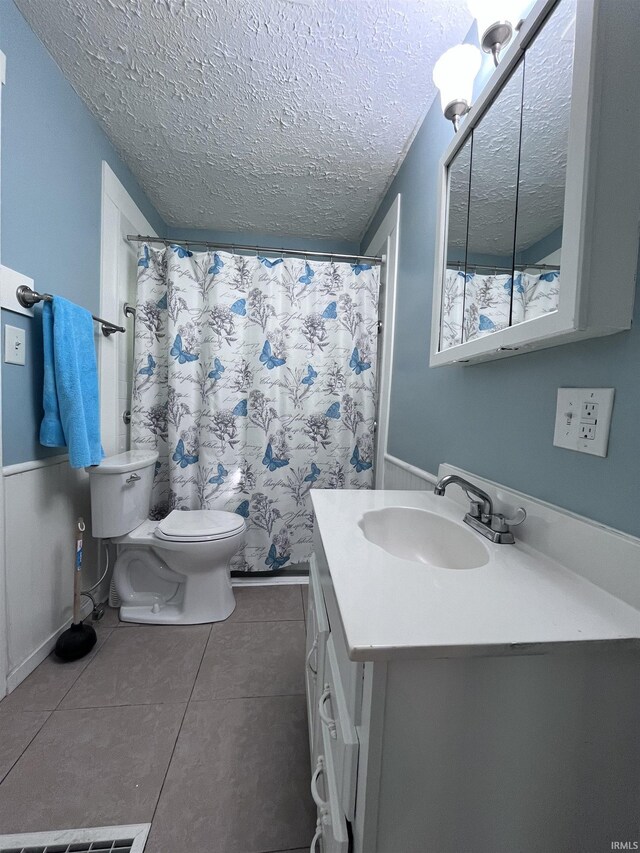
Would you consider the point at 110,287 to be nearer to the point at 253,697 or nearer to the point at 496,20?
the point at 496,20

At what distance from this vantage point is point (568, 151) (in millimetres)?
579

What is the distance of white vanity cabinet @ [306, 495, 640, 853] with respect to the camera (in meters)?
0.42

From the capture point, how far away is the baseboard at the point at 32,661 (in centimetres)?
118

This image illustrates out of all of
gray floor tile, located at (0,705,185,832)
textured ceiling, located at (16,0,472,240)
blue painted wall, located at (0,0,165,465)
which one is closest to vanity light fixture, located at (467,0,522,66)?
textured ceiling, located at (16,0,472,240)

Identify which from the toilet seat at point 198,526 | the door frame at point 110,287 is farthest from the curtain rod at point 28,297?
the toilet seat at point 198,526

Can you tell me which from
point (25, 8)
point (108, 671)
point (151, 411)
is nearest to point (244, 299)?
point (151, 411)

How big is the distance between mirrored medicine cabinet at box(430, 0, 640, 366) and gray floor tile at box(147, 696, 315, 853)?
127cm

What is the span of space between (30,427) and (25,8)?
4.48ft

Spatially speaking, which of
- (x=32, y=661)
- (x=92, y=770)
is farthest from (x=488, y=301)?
(x=32, y=661)

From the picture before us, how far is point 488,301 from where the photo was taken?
→ 34.5 inches

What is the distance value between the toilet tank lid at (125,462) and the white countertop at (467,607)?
123 cm

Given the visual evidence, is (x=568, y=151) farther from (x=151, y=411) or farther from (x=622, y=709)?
(x=151, y=411)

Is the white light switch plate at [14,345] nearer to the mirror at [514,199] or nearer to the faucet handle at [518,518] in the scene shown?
the mirror at [514,199]

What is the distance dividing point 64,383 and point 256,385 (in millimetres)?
890
